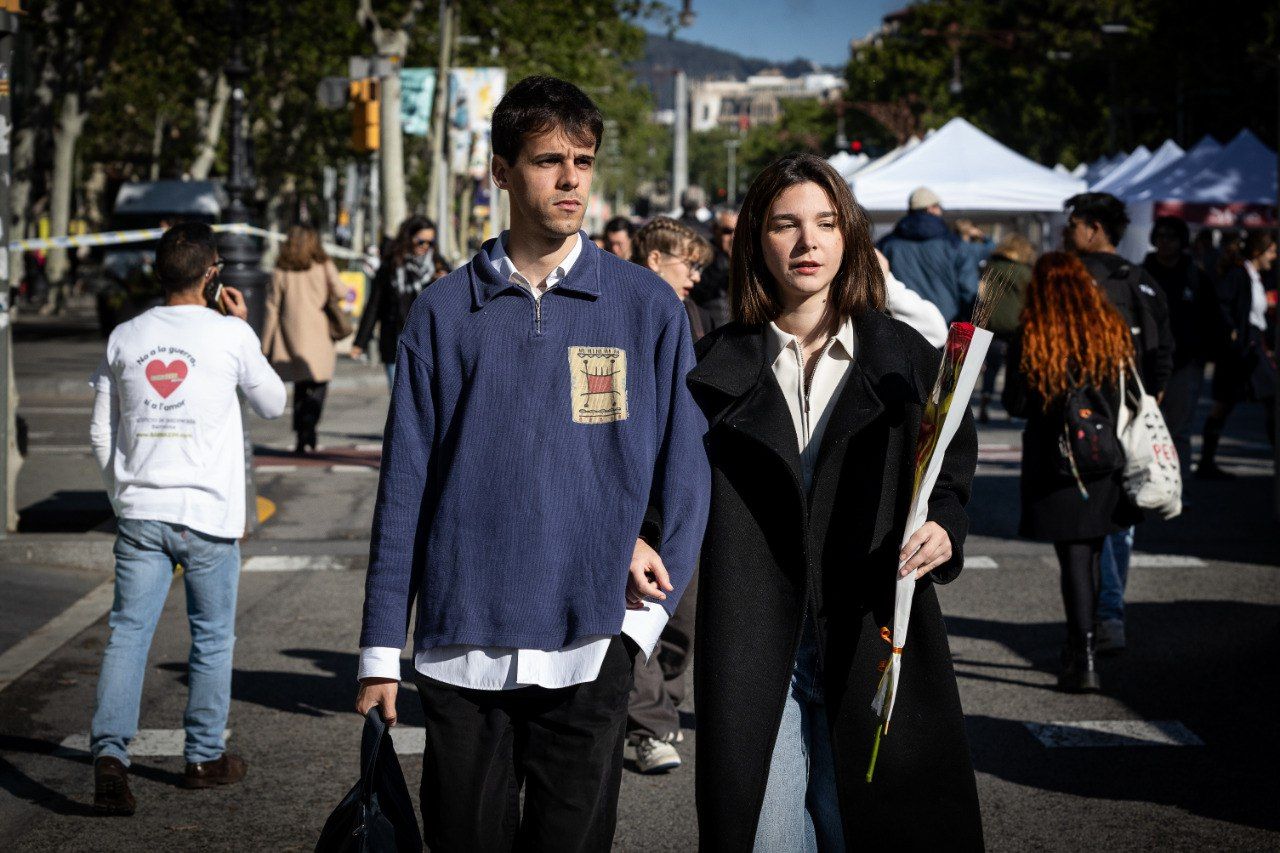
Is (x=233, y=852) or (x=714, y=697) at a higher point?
(x=714, y=697)

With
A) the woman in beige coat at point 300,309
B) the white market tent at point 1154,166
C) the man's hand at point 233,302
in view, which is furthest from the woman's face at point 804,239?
the white market tent at point 1154,166

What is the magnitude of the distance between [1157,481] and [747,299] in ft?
11.3

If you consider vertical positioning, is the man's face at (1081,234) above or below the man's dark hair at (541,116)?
below

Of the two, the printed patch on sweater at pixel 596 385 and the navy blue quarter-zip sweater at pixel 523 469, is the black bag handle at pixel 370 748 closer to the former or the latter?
the navy blue quarter-zip sweater at pixel 523 469

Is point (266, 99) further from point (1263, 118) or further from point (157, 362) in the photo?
point (157, 362)

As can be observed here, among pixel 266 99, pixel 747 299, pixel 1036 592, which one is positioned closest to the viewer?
pixel 747 299

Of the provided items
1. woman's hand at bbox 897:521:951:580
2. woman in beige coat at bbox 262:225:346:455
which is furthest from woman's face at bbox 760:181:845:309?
woman in beige coat at bbox 262:225:346:455

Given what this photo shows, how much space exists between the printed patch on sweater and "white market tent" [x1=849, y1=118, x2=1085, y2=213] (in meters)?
18.4

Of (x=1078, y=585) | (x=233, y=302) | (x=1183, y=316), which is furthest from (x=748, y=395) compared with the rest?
(x=1183, y=316)

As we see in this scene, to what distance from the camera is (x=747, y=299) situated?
3381 mm

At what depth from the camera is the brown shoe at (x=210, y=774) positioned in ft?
17.4

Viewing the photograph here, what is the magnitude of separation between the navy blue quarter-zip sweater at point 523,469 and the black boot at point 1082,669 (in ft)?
12.2

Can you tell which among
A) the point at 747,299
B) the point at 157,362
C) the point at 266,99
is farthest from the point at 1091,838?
the point at 266,99

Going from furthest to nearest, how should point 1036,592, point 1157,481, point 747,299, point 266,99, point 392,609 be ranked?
point 266,99, point 1036,592, point 1157,481, point 747,299, point 392,609
